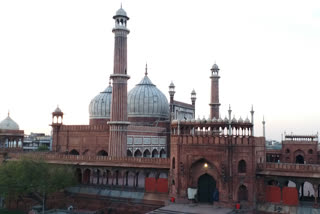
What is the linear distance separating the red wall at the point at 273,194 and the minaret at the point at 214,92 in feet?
67.1

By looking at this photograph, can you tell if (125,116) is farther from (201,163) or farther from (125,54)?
(201,163)

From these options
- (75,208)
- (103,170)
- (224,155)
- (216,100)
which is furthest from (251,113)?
(216,100)

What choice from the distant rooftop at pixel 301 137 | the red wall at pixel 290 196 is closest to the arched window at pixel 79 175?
the red wall at pixel 290 196

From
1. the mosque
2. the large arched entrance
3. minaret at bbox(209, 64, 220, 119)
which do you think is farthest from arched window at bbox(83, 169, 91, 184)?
minaret at bbox(209, 64, 220, 119)

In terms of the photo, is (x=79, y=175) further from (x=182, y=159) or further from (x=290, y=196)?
(x=290, y=196)

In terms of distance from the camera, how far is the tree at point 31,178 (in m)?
24.3

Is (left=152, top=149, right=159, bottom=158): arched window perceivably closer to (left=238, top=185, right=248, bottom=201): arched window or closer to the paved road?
the paved road

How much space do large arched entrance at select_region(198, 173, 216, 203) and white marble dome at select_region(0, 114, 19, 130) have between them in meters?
25.1

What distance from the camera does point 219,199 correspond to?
21.8 meters

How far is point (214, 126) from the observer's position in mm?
→ 22562

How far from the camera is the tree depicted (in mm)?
24281

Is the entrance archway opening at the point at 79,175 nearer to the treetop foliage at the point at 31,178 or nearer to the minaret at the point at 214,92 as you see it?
the treetop foliage at the point at 31,178

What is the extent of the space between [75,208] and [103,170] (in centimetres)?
340

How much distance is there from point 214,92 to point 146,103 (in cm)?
808
